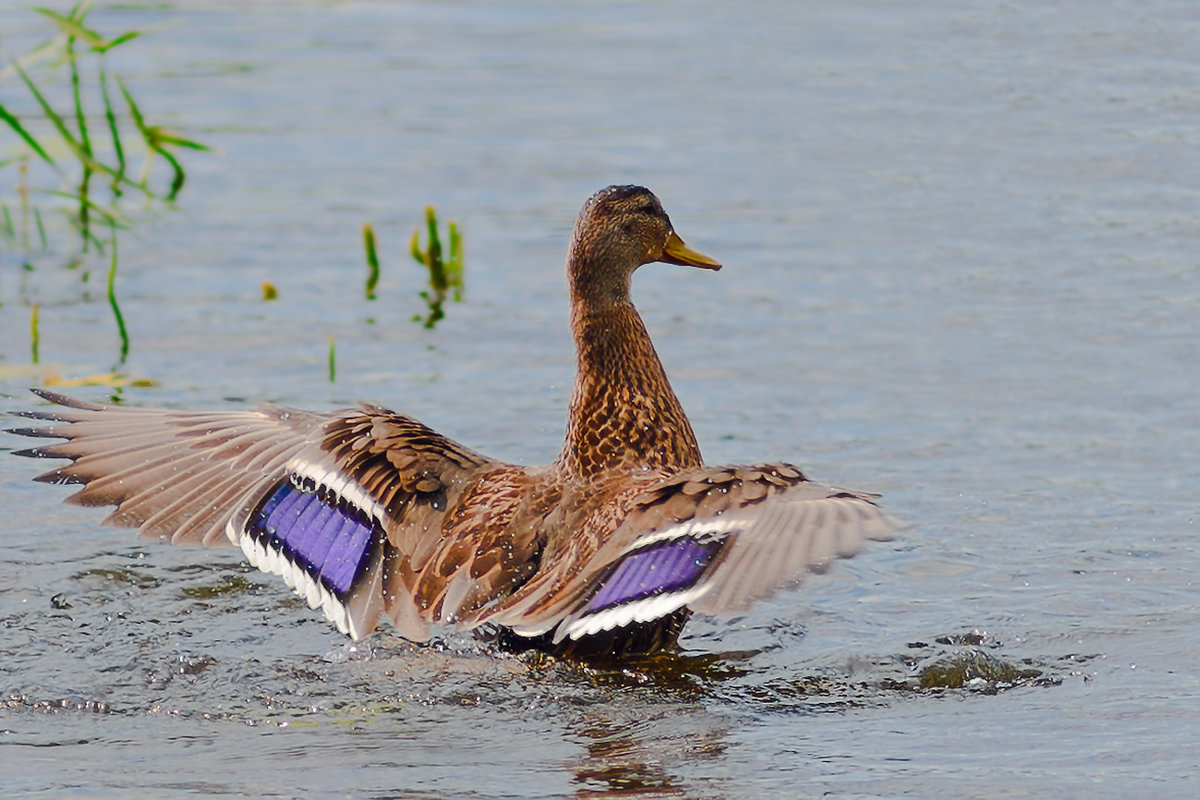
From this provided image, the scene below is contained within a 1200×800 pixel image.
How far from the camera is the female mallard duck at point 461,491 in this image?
188 inches

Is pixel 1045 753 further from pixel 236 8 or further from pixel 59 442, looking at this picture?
pixel 236 8

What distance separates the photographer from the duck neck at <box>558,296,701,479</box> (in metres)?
5.35

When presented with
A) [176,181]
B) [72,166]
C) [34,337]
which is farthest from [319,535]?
[72,166]

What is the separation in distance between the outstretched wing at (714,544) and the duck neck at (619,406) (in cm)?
49

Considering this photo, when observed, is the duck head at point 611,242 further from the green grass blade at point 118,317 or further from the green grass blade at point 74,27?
the green grass blade at point 74,27

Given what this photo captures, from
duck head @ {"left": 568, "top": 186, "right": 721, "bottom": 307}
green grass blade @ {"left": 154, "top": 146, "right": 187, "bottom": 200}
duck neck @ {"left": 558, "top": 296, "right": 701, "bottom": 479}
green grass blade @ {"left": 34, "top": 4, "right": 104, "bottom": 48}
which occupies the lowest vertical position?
duck neck @ {"left": 558, "top": 296, "right": 701, "bottom": 479}

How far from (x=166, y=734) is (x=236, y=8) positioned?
7.87 metres

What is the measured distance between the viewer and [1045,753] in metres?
4.51

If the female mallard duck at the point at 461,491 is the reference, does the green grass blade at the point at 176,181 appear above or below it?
above

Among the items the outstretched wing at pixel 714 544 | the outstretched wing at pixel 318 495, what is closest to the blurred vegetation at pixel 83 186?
the outstretched wing at pixel 318 495

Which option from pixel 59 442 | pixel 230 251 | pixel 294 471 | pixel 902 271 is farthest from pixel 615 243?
pixel 230 251

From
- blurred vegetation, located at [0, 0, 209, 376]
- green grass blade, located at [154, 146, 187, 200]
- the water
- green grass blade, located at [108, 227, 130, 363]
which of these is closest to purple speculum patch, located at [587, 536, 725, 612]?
the water

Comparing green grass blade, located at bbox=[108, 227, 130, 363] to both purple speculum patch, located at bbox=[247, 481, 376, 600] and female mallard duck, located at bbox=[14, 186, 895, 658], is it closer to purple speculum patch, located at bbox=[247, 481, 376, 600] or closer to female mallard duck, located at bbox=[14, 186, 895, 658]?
female mallard duck, located at bbox=[14, 186, 895, 658]

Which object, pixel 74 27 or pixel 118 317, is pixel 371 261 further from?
pixel 74 27
